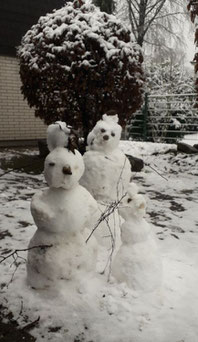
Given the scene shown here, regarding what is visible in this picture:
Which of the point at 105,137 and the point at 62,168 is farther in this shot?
the point at 105,137

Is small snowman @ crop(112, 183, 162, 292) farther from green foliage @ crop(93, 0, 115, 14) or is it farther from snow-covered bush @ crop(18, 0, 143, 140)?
green foliage @ crop(93, 0, 115, 14)

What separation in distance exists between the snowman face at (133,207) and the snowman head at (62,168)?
47 centimetres

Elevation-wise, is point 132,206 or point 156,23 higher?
point 156,23

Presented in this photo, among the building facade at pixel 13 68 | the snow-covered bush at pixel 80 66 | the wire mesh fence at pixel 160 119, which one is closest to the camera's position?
the snow-covered bush at pixel 80 66

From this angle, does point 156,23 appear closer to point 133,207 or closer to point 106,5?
point 106,5

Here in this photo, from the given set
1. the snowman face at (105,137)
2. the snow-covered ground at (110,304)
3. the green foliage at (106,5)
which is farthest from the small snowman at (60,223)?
the green foliage at (106,5)

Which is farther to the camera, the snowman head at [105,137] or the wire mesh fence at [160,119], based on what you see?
the wire mesh fence at [160,119]

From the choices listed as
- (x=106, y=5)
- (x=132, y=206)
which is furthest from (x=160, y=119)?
(x=132, y=206)

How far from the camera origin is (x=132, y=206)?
2320 millimetres

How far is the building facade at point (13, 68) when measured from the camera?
30.8ft

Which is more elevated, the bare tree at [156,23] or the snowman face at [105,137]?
the bare tree at [156,23]

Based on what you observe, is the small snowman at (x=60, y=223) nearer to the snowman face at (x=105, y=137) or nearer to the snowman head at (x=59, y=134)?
the snowman head at (x=59, y=134)

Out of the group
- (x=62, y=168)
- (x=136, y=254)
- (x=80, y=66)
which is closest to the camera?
(x=62, y=168)

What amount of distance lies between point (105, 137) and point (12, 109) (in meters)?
7.47
